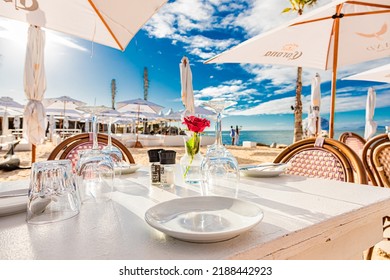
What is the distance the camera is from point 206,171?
1.01 m

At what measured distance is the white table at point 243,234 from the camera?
495 mm

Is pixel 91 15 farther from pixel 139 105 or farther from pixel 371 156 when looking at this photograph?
pixel 139 105

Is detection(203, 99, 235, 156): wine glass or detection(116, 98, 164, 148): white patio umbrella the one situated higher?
detection(116, 98, 164, 148): white patio umbrella

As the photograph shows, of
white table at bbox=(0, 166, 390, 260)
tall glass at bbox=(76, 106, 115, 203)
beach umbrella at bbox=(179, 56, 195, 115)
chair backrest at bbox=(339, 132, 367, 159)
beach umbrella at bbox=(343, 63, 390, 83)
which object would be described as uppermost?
beach umbrella at bbox=(343, 63, 390, 83)

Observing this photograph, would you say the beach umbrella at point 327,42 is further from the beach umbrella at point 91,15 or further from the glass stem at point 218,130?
the glass stem at point 218,130

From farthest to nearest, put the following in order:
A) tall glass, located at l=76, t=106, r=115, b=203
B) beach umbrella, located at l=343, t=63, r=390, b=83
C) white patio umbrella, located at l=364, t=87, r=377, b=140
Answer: white patio umbrella, located at l=364, t=87, r=377, b=140 < beach umbrella, located at l=343, t=63, r=390, b=83 < tall glass, located at l=76, t=106, r=115, b=203

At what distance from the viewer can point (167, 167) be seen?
1088mm

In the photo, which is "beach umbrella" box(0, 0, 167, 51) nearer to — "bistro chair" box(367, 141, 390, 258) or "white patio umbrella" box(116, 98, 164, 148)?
"bistro chair" box(367, 141, 390, 258)

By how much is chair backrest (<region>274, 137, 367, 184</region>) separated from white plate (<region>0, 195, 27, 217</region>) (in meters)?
1.60

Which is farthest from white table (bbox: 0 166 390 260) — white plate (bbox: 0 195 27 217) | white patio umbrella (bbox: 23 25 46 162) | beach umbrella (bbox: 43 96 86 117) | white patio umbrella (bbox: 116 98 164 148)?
white patio umbrella (bbox: 116 98 164 148)

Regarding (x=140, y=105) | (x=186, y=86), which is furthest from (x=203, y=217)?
(x=140, y=105)

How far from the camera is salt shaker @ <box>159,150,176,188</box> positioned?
107cm

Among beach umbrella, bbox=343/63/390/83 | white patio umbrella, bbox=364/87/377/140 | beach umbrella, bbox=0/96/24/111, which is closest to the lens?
beach umbrella, bbox=343/63/390/83

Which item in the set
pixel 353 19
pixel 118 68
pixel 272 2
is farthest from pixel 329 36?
pixel 118 68
